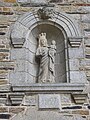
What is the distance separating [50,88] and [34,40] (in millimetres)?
972

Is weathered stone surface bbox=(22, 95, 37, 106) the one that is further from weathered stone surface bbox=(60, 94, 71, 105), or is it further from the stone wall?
weathered stone surface bbox=(60, 94, 71, 105)

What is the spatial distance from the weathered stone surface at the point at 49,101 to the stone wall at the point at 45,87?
1 centimetres

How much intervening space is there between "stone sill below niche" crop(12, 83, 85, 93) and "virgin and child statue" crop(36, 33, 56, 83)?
0.62 feet

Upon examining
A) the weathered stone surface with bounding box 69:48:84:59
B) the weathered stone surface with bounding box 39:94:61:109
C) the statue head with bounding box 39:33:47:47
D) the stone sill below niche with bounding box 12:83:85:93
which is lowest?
the weathered stone surface with bounding box 39:94:61:109

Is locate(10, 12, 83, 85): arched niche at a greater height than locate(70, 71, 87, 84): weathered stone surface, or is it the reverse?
locate(10, 12, 83, 85): arched niche

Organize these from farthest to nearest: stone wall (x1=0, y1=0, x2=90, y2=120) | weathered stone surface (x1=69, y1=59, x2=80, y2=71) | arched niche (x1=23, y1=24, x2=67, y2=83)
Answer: arched niche (x1=23, y1=24, x2=67, y2=83), weathered stone surface (x1=69, y1=59, x2=80, y2=71), stone wall (x1=0, y1=0, x2=90, y2=120)

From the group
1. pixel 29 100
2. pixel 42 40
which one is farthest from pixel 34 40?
pixel 29 100

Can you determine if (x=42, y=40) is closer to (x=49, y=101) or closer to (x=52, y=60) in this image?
(x=52, y=60)

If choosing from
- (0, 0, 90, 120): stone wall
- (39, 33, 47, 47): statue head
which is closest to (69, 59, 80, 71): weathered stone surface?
(0, 0, 90, 120): stone wall

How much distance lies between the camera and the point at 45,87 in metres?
4.82

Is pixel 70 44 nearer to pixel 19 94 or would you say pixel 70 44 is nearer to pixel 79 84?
pixel 79 84

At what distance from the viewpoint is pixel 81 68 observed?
5.05 meters

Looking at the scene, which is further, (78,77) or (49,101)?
(78,77)

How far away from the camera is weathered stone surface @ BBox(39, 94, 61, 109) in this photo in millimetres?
4734
